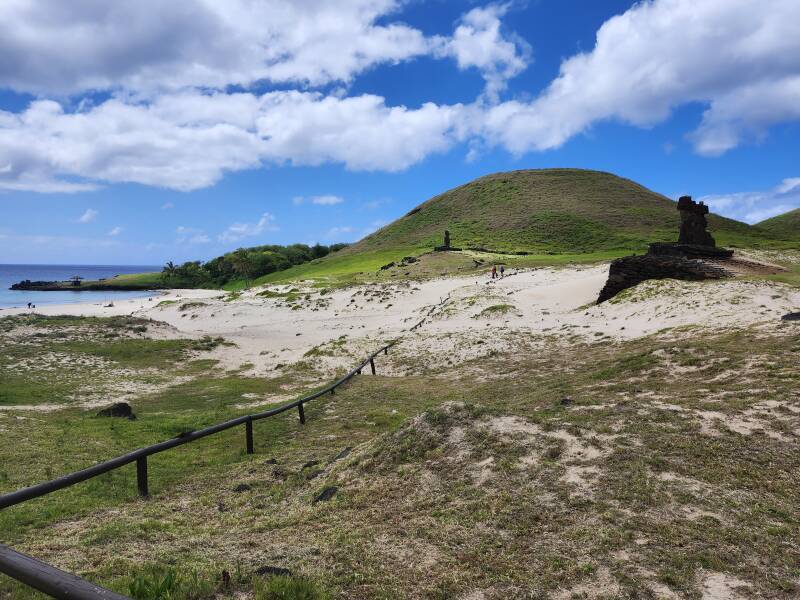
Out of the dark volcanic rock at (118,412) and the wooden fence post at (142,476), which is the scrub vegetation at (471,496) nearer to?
the wooden fence post at (142,476)

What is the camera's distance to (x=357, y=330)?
3819 centimetres

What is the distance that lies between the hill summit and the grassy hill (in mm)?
195

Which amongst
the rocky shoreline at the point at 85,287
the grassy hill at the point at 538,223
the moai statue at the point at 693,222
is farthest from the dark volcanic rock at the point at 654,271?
the rocky shoreline at the point at 85,287

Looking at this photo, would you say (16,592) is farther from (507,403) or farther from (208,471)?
(507,403)

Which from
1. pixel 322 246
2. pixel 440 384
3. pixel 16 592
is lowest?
pixel 440 384

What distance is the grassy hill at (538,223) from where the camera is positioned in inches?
3851

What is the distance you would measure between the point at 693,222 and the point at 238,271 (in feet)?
355

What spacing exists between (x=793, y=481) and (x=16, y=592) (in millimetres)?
10188

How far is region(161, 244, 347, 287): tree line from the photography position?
134 m

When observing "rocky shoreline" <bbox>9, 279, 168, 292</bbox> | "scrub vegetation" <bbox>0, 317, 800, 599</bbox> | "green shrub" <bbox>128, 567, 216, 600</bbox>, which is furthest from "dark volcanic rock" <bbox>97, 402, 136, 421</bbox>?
"rocky shoreline" <bbox>9, 279, 168, 292</bbox>

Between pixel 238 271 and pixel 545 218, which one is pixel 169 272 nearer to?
pixel 238 271

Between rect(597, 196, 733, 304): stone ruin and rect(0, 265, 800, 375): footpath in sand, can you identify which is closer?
rect(0, 265, 800, 375): footpath in sand

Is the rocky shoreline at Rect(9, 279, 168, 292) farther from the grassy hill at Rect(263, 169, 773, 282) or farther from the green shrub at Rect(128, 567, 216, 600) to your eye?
the green shrub at Rect(128, 567, 216, 600)

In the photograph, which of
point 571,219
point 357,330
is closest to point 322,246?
point 571,219
